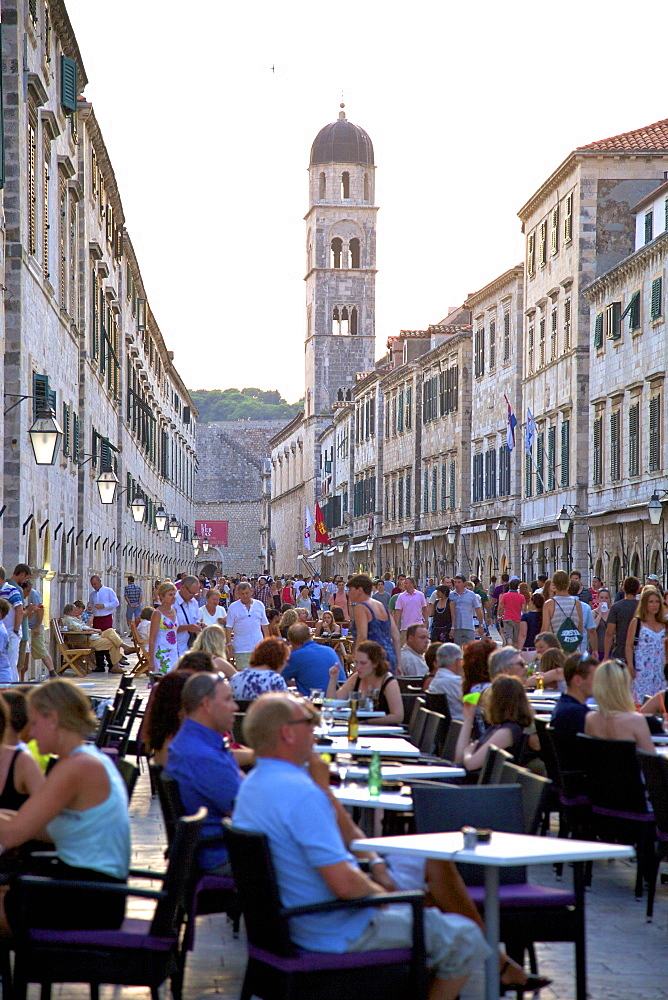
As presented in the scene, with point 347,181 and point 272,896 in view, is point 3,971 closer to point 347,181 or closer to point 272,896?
point 272,896

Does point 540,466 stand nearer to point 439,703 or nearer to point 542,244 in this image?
point 542,244

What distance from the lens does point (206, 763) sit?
6.45 m

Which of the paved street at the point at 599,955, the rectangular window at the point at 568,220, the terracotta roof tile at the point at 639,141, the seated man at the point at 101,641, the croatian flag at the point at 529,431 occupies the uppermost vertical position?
the terracotta roof tile at the point at 639,141

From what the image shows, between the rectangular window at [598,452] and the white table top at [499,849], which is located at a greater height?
the rectangular window at [598,452]

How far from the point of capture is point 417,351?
63.6 meters

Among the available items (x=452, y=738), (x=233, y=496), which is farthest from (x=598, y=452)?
(x=233, y=496)

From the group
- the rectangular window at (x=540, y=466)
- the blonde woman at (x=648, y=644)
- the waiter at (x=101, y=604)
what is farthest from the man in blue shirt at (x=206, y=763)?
the rectangular window at (x=540, y=466)

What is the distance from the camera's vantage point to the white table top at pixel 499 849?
5086 mm

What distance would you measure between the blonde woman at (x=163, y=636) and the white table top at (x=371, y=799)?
26.8ft

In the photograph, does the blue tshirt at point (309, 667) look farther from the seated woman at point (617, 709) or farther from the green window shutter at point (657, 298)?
the green window shutter at point (657, 298)

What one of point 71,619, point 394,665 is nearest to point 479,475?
point 71,619

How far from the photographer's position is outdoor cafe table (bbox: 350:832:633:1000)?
5.11 meters

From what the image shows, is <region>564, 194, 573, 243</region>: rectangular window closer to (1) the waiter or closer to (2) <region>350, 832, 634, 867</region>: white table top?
(1) the waiter

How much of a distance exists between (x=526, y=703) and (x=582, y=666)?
4.53 feet
